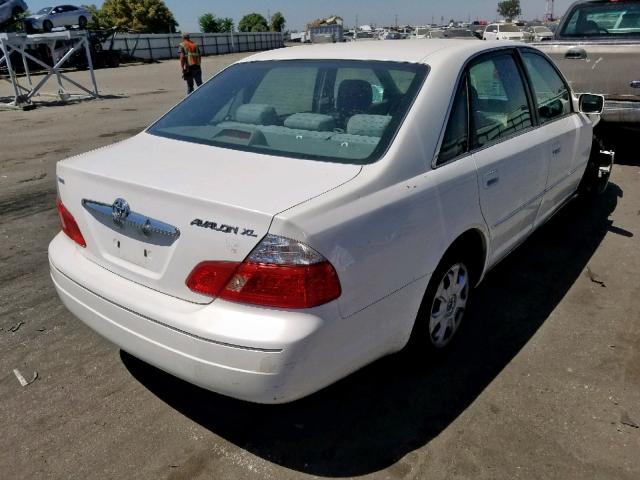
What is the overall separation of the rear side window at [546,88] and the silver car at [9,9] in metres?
22.0

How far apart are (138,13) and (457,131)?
207 ft

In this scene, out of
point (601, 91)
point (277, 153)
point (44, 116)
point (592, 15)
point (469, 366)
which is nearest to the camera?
point (277, 153)

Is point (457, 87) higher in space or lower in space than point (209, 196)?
higher

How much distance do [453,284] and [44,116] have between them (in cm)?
1346

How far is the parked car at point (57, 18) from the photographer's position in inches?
1116

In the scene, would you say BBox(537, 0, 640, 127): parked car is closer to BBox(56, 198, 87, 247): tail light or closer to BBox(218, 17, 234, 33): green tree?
BBox(56, 198, 87, 247): tail light

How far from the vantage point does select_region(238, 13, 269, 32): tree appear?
91125 millimetres

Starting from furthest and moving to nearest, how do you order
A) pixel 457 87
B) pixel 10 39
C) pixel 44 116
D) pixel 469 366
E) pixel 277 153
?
1. pixel 10 39
2. pixel 44 116
3. pixel 469 366
4. pixel 457 87
5. pixel 277 153

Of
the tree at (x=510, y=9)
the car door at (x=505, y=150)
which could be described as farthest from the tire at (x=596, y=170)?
the tree at (x=510, y=9)

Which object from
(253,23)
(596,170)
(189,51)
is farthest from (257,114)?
(253,23)

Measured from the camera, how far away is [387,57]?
2961mm

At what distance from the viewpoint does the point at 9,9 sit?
20531 millimetres

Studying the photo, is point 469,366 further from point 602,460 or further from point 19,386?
point 19,386

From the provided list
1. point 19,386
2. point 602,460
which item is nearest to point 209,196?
point 19,386
